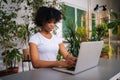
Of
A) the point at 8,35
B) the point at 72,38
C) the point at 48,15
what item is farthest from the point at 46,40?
the point at 72,38

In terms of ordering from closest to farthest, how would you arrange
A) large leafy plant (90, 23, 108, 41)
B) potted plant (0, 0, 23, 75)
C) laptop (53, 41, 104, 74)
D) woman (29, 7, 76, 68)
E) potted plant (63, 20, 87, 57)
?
laptop (53, 41, 104, 74), woman (29, 7, 76, 68), potted plant (0, 0, 23, 75), potted plant (63, 20, 87, 57), large leafy plant (90, 23, 108, 41)

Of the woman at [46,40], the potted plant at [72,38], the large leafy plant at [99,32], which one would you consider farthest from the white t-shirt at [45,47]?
the large leafy plant at [99,32]

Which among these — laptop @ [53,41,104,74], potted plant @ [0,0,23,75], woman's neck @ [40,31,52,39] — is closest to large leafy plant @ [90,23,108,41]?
potted plant @ [0,0,23,75]

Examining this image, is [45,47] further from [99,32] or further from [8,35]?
[99,32]

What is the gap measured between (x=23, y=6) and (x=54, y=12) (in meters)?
2.64

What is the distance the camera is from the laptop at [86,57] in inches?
55.3

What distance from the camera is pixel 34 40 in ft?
6.23

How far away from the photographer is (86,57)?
150 centimetres

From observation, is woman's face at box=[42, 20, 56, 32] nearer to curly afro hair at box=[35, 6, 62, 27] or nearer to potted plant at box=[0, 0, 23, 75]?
curly afro hair at box=[35, 6, 62, 27]

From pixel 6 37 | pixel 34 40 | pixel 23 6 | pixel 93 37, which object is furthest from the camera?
pixel 93 37

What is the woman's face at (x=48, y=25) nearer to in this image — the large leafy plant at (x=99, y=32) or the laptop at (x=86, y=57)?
the laptop at (x=86, y=57)

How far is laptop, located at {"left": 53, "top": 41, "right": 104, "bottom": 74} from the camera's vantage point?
1.40m

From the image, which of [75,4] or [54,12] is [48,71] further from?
[75,4]

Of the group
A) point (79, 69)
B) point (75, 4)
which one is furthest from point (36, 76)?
point (75, 4)
